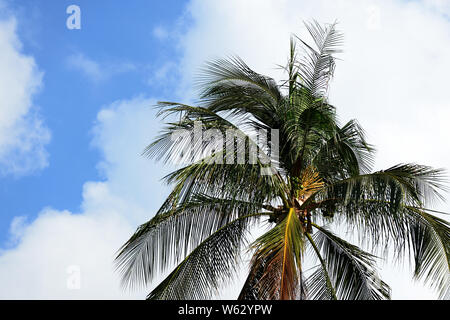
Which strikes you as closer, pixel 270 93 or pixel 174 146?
pixel 174 146

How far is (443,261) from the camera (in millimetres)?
9828

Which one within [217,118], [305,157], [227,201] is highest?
[217,118]

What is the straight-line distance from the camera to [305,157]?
11.1m

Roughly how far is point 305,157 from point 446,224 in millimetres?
2731

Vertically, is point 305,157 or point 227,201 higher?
point 305,157
